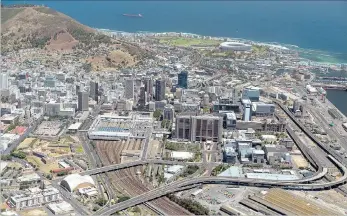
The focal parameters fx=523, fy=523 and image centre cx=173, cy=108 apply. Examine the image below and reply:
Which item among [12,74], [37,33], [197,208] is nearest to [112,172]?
[197,208]

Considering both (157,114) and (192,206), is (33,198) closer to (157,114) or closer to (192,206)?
(192,206)

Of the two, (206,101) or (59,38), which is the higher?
(59,38)

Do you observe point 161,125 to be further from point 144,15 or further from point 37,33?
point 144,15

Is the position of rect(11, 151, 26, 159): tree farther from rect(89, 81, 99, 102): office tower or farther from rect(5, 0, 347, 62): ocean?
rect(5, 0, 347, 62): ocean

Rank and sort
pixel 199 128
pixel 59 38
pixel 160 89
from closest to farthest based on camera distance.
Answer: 1. pixel 199 128
2. pixel 160 89
3. pixel 59 38

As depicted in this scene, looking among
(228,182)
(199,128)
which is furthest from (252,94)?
(228,182)

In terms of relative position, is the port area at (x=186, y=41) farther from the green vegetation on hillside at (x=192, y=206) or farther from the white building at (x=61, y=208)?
the white building at (x=61, y=208)
